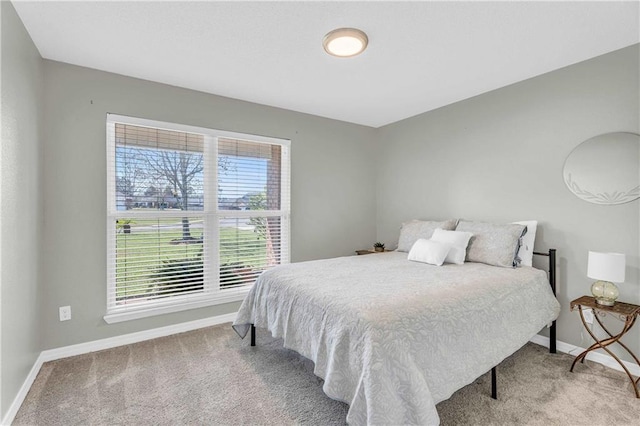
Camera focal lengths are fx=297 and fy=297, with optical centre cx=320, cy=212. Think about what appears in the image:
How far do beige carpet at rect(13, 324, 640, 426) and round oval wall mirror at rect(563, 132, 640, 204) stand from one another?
1.37 metres

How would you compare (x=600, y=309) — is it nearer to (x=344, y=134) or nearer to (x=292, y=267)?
(x=292, y=267)

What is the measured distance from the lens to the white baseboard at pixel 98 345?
1.88m

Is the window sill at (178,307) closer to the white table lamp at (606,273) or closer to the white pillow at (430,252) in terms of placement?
the white pillow at (430,252)

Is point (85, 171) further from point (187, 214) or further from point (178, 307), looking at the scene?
point (178, 307)

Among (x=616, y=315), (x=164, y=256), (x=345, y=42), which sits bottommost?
(x=616, y=315)

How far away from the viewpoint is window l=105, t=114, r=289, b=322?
280 centimetres

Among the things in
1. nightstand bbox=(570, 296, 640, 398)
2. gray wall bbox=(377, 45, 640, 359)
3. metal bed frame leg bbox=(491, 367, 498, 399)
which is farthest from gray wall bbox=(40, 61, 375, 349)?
nightstand bbox=(570, 296, 640, 398)

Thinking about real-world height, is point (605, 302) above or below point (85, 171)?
below

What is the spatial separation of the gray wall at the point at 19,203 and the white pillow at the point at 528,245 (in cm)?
379

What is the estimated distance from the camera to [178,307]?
302 cm

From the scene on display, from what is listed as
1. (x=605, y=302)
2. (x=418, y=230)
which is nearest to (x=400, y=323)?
(x=605, y=302)

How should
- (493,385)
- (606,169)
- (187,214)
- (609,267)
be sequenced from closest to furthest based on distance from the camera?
(493,385)
(609,267)
(606,169)
(187,214)

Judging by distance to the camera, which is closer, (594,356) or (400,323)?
(400,323)

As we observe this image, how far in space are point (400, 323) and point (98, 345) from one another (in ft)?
8.90
